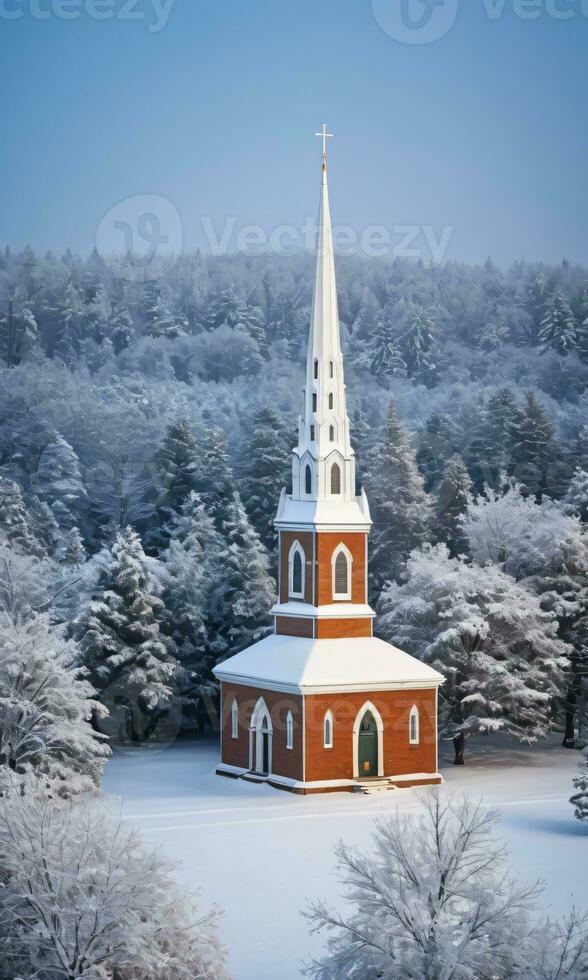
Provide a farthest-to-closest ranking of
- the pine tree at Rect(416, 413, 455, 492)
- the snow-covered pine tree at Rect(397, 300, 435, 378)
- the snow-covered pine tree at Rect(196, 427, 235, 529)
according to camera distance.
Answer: the snow-covered pine tree at Rect(397, 300, 435, 378) < the pine tree at Rect(416, 413, 455, 492) < the snow-covered pine tree at Rect(196, 427, 235, 529)

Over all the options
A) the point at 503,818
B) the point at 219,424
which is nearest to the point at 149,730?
the point at 503,818

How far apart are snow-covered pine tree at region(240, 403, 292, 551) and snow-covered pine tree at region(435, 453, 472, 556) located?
22.4ft

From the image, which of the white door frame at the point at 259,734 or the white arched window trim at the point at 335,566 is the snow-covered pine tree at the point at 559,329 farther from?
the white door frame at the point at 259,734

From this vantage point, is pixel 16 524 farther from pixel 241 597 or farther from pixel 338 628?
pixel 338 628

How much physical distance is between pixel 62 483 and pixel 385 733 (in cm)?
3456

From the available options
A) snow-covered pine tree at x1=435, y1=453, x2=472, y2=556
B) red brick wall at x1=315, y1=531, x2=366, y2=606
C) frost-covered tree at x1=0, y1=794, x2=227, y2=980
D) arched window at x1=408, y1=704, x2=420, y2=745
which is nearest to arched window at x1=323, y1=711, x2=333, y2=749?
arched window at x1=408, y1=704, x2=420, y2=745

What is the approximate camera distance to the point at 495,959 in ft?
74.9

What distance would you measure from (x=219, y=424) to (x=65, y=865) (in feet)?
204

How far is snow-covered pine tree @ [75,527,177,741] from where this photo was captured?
48.5 meters

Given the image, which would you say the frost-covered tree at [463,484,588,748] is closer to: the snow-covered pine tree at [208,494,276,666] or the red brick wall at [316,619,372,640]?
the red brick wall at [316,619,372,640]

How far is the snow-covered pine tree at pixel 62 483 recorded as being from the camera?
72.7 metres

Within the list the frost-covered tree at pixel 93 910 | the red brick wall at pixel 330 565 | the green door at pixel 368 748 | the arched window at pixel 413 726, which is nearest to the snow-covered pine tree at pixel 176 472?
the red brick wall at pixel 330 565

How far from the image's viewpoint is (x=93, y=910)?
930 inches

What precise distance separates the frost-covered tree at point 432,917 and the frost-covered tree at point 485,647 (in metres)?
21.9
